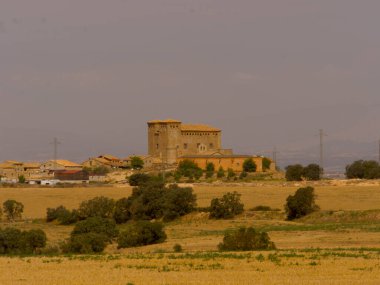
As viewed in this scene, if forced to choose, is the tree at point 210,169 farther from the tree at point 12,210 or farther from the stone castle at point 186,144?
the tree at point 12,210

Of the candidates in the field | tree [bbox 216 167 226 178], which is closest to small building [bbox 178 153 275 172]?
tree [bbox 216 167 226 178]

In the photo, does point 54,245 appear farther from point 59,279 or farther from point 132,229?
point 59,279

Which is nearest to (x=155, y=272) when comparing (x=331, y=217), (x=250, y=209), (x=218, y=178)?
(x=331, y=217)

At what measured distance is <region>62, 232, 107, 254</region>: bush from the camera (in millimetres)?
46969

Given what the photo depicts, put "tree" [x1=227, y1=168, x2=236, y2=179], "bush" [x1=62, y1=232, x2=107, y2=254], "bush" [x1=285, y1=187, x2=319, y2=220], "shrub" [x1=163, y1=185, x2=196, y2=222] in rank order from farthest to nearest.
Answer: "tree" [x1=227, y1=168, x2=236, y2=179] < "shrub" [x1=163, y1=185, x2=196, y2=222] < "bush" [x1=285, y1=187, x2=319, y2=220] < "bush" [x1=62, y1=232, x2=107, y2=254]

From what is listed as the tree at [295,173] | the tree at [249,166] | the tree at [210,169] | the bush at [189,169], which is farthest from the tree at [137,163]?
the tree at [295,173]

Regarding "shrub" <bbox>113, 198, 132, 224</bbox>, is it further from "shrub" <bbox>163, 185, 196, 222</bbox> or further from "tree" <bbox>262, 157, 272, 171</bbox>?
"tree" <bbox>262, 157, 272, 171</bbox>

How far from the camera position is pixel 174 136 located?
18375cm

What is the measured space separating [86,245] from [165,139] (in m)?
136

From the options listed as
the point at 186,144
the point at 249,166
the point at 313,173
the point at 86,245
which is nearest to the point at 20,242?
the point at 86,245

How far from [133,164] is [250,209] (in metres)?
92.4

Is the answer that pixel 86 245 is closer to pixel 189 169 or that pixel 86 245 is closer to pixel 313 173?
pixel 313 173

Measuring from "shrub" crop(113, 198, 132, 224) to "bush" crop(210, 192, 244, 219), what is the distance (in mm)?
8065

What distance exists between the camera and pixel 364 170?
133250 mm
